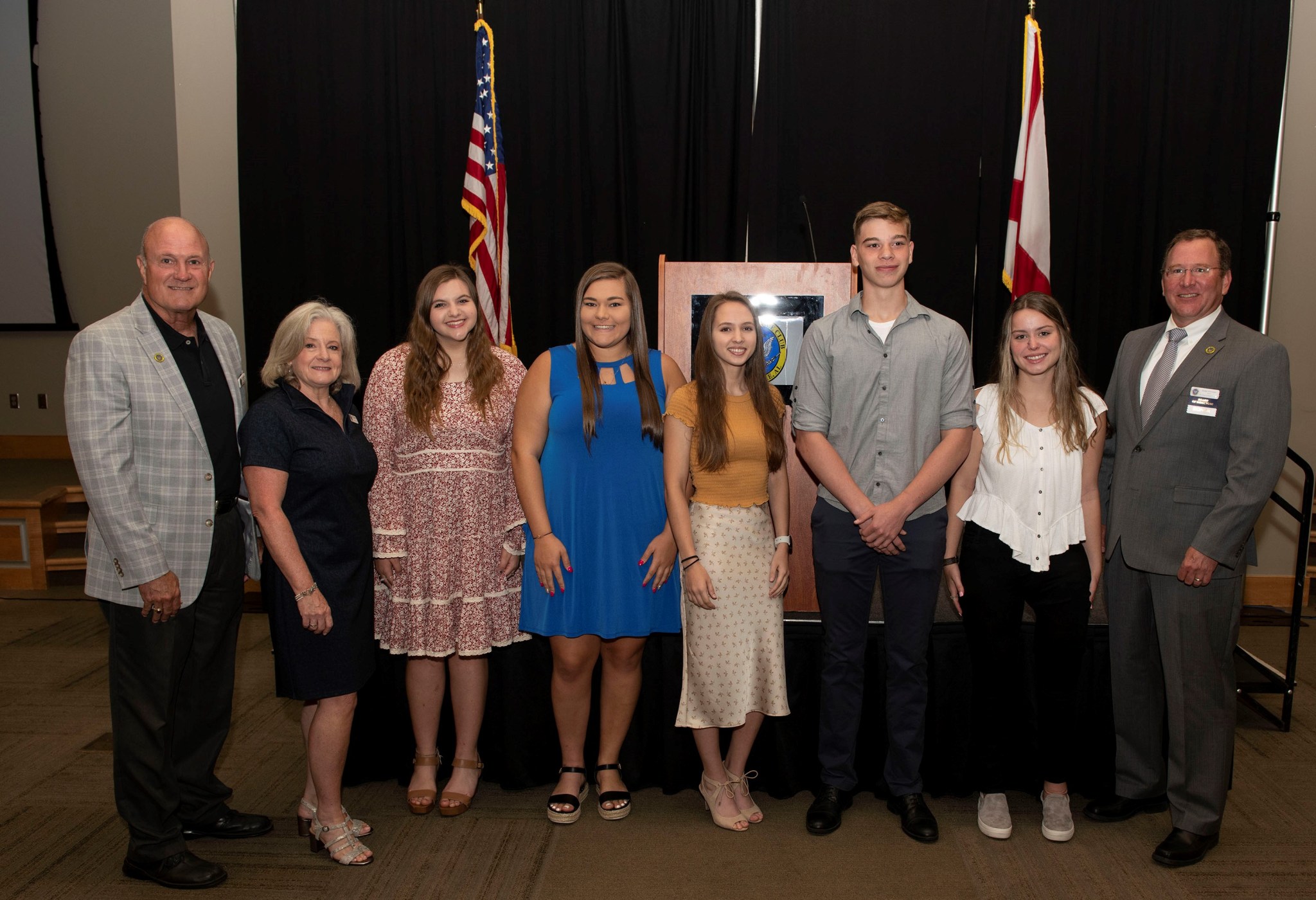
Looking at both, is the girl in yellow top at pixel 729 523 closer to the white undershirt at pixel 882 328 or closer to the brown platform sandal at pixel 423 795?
the white undershirt at pixel 882 328

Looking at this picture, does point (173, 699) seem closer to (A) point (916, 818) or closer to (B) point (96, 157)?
(A) point (916, 818)

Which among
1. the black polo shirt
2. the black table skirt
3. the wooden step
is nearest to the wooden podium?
the black table skirt

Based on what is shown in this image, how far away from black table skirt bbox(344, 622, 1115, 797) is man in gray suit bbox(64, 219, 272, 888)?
662 mm

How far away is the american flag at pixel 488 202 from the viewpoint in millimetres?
4242

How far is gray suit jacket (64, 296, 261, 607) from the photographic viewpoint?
7.25 ft

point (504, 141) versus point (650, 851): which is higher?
point (504, 141)

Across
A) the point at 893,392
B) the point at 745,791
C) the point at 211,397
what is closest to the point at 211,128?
the point at 211,397

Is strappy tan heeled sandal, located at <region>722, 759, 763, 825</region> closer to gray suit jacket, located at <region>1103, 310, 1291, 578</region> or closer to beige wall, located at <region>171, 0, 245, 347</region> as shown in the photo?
gray suit jacket, located at <region>1103, 310, 1291, 578</region>

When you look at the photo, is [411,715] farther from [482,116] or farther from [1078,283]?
[1078,283]

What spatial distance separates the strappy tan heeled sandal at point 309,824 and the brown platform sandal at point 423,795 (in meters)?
0.15

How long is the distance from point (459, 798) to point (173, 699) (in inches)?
35.5

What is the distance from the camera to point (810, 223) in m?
4.66

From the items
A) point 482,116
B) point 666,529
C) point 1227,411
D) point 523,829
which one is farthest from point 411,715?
point 482,116

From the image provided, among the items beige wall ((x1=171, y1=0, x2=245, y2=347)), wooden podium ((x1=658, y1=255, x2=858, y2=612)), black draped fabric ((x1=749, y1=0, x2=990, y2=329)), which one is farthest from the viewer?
beige wall ((x1=171, y1=0, x2=245, y2=347))
